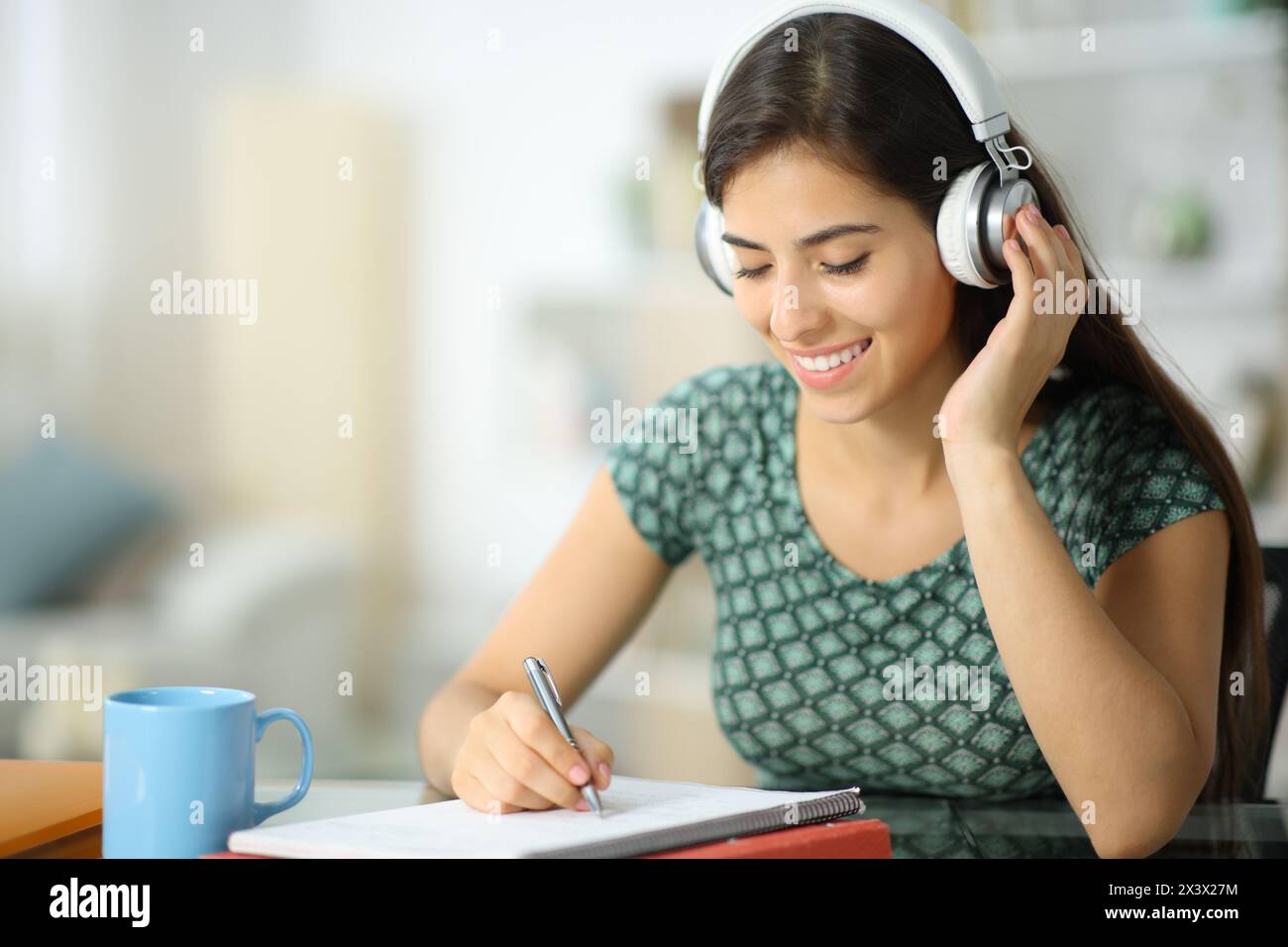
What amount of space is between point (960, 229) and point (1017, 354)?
0.10m

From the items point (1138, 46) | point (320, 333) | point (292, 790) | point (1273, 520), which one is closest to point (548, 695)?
point (292, 790)

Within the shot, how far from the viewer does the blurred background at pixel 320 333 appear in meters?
3.31

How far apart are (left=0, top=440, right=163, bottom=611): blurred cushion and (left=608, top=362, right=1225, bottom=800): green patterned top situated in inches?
98.9

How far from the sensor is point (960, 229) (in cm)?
93

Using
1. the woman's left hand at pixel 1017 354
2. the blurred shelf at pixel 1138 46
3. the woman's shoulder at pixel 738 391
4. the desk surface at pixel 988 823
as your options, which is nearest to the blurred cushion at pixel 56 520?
the blurred shelf at pixel 1138 46

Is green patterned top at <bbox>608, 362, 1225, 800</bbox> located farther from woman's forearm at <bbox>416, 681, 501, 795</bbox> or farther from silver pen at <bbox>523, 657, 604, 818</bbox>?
silver pen at <bbox>523, 657, 604, 818</bbox>

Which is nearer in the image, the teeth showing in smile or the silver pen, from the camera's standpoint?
the silver pen

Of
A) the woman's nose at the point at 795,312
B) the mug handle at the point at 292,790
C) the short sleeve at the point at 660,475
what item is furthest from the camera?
the short sleeve at the point at 660,475

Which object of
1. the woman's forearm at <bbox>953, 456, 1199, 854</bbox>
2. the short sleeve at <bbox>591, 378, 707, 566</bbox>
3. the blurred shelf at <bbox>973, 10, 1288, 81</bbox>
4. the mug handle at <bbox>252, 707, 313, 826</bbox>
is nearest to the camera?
the mug handle at <bbox>252, 707, 313, 826</bbox>

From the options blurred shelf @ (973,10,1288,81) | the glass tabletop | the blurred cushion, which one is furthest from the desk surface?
the blurred cushion

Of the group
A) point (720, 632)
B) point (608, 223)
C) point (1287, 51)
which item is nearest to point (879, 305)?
point (720, 632)

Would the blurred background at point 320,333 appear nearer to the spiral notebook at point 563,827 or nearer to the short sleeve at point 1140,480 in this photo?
the short sleeve at point 1140,480

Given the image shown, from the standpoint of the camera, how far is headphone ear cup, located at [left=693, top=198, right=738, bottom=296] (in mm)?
1043
